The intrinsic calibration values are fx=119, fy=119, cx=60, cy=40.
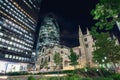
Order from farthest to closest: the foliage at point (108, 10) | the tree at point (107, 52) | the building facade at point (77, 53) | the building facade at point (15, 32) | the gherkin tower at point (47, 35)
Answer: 1. the gherkin tower at point (47, 35)
2. the building facade at point (15, 32)
3. the building facade at point (77, 53)
4. the tree at point (107, 52)
5. the foliage at point (108, 10)

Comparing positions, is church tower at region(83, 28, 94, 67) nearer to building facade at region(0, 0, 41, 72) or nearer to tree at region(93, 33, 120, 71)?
tree at region(93, 33, 120, 71)

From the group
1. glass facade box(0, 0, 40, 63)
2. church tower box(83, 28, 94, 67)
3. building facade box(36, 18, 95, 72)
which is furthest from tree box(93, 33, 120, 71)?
glass facade box(0, 0, 40, 63)

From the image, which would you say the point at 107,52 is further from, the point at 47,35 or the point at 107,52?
the point at 47,35

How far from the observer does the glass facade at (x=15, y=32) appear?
281 feet

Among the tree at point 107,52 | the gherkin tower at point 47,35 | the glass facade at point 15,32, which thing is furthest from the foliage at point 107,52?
the gherkin tower at point 47,35

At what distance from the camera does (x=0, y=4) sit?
87188 mm

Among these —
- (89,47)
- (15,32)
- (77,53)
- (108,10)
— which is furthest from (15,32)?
(108,10)

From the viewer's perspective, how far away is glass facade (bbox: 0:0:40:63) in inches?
3366

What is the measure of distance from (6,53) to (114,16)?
8871 centimetres

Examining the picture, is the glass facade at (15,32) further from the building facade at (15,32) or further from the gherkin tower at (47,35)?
the gherkin tower at (47,35)

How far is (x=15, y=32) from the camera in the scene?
324 feet

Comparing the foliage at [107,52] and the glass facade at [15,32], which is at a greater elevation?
the glass facade at [15,32]

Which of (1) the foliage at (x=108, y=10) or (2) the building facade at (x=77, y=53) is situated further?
(2) the building facade at (x=77, y=53)

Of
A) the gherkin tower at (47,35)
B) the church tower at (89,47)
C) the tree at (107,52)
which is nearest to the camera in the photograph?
the tree at (107,52)
